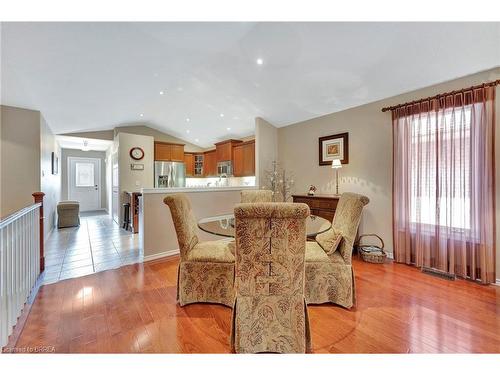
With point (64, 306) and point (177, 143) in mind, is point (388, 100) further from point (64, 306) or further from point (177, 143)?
point (177, 143)

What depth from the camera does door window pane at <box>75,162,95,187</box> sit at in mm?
8234

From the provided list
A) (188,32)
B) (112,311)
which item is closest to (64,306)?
(112,311)

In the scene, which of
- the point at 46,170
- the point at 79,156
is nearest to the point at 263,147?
the point at 46,170

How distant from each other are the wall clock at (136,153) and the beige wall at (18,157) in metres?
2.18

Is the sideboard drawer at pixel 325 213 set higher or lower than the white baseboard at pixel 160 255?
higher

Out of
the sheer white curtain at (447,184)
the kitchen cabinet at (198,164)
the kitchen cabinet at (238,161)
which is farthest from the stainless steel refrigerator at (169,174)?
the sheer white curtain at (447,184)

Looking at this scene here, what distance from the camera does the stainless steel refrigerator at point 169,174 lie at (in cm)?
631

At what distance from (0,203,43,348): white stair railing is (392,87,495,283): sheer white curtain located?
403cm

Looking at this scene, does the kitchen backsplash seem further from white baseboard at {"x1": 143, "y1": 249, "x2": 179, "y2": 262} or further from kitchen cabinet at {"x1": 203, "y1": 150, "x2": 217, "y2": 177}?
white baseboard at {"x1": 143, "y1": 249, "x2": 179, "y2": 262}

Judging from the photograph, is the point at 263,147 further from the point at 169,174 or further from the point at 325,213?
the point at 169,174

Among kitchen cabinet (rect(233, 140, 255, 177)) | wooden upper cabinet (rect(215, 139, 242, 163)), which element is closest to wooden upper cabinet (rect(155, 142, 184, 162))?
wooden upper cabinet (rect(215, 139, 242, 163))

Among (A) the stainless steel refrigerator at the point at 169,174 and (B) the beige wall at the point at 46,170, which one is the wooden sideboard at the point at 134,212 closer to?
(A) the stainless steel refrigerator at the point at 169,174

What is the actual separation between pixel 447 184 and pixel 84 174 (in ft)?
33.7
